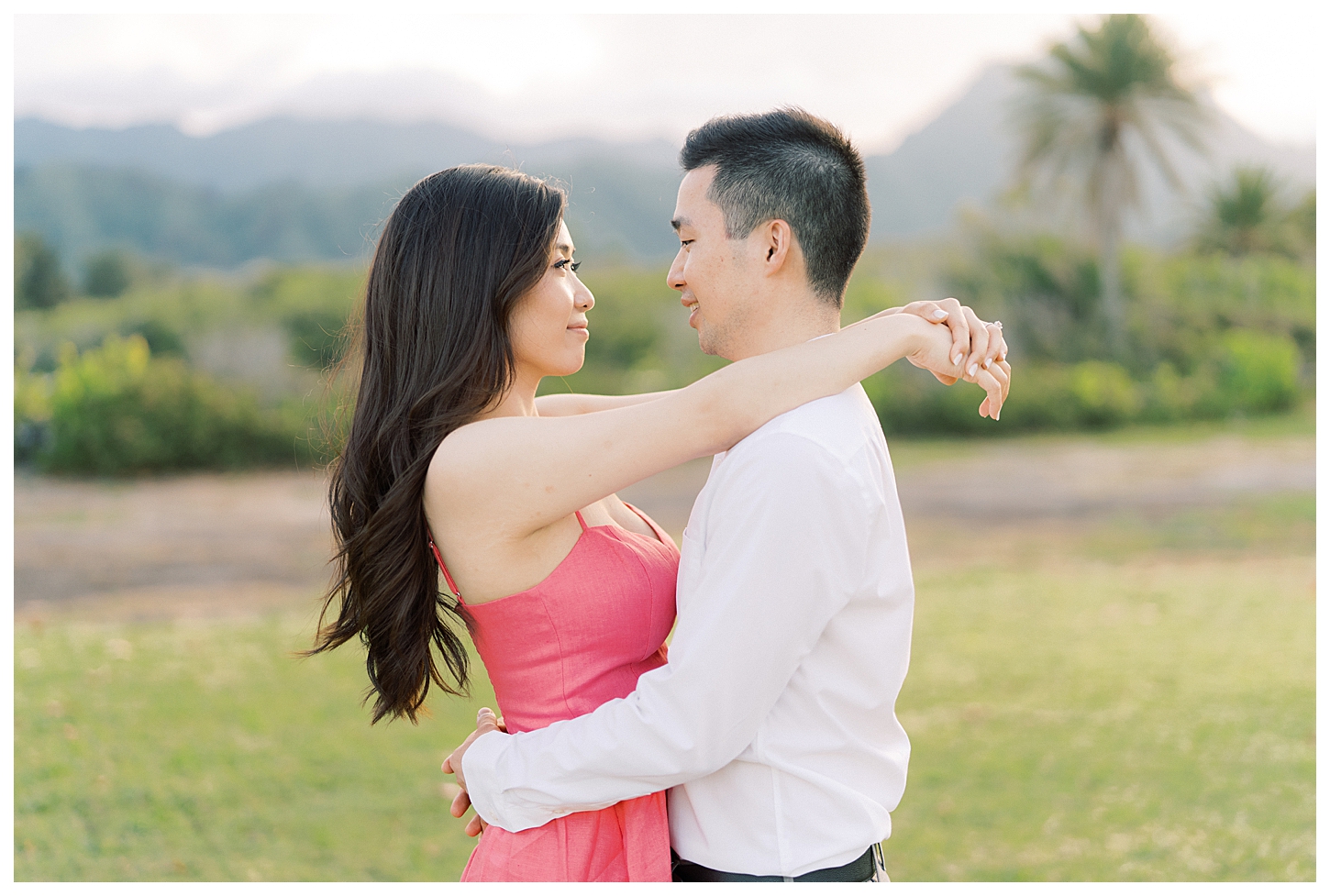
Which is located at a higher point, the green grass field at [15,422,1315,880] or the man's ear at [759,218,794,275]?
the man's ear at [759,218,794,275]

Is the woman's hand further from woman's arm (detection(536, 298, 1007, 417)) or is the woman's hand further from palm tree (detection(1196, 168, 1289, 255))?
palm tree (detection(1196, 168, 1289, 255))

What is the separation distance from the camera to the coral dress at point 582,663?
1.92 metres

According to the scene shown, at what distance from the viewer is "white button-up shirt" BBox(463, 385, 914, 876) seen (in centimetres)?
164

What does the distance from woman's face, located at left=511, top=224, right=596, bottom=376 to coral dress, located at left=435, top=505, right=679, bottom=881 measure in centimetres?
33

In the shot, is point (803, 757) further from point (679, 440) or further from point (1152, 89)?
point (1152, 89)

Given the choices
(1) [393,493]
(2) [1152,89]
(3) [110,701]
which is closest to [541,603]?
(1) [393,493]

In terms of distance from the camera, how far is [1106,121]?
19.8m

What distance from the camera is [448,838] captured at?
488 centimetres

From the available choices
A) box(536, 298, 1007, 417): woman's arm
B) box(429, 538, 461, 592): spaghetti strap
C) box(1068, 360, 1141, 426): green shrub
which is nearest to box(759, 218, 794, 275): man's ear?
box(536, 298, 1007, 417): woman's arm

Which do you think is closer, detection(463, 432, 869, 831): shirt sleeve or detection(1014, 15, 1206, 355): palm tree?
detection(463, 432, 869, 831): shirt sleeve

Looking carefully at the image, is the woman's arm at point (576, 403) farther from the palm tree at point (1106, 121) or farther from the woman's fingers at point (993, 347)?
the palm tree at point (1106, 121)

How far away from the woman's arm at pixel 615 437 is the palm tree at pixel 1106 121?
19.7 m

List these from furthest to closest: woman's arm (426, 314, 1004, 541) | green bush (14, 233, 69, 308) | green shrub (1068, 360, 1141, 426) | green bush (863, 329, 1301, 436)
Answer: green shrub (1068, 360, 1141, 426) → green bush (863, 329, 1301, 436) → green bush (14, 233, 69, 308) → woman's arm (426, 314, 1004, 541)

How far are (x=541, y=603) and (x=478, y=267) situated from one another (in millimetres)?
656
